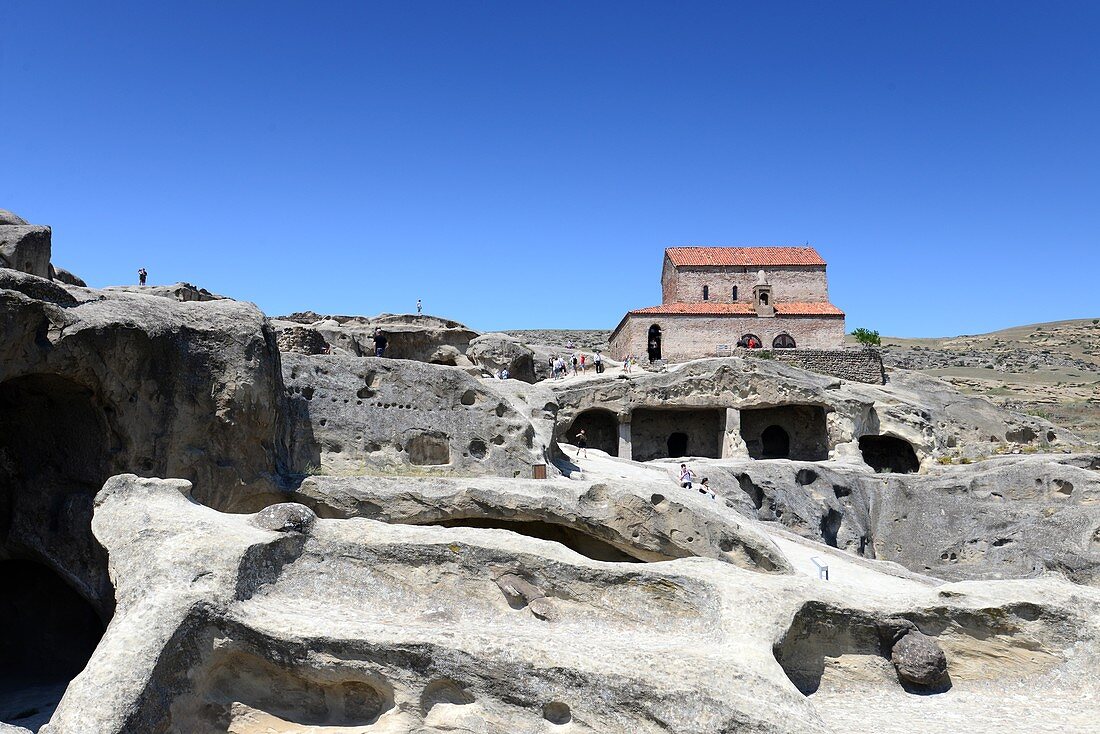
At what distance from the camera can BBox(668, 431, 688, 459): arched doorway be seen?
78.9 ft

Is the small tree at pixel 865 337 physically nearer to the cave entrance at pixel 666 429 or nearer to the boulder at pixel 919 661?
the cave entrance at pixel 666 429

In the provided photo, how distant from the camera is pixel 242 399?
Answer: 8.82 meters

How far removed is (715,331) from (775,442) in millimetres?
7864

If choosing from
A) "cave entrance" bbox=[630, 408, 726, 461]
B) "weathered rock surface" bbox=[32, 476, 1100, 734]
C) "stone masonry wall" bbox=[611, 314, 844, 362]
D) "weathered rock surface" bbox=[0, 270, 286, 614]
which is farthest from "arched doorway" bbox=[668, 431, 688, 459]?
"weathered rock surface" bbox=[32, 476, 1100, 734]

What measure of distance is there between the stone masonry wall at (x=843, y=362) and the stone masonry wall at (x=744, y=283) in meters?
7.75

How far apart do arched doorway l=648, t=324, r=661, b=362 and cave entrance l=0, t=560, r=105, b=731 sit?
82.6ft

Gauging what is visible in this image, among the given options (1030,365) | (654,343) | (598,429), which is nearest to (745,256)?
(654,343)

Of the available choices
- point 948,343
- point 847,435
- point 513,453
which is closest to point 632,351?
point 847,435

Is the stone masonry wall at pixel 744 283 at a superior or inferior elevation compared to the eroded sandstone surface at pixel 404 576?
superior

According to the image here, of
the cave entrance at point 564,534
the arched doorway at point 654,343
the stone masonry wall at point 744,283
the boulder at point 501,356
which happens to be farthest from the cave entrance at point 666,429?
the cave entrance at point 564,534

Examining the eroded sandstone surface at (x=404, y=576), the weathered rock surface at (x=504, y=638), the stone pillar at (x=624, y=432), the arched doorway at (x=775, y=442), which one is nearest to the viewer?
the weathered rock surface at (x=504, y=638)

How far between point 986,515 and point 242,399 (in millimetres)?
14505

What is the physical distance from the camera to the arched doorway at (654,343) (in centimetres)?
3241

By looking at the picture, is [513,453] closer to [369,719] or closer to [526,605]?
[526,605]
